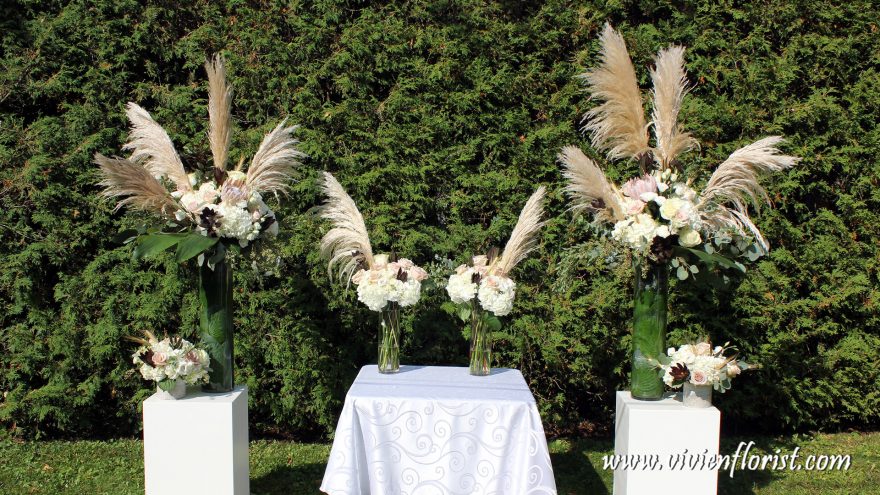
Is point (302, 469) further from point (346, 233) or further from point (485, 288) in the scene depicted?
point (485, 288)

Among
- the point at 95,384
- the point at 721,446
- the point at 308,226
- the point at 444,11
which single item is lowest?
the point at 721,446

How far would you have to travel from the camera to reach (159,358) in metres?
3.31

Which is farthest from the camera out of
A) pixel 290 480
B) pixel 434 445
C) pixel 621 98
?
pixel 290 480

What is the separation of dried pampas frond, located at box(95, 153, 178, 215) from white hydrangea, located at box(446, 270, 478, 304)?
4.50 ft

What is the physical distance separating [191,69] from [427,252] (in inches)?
75.0

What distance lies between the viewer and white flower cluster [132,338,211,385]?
3322 mm

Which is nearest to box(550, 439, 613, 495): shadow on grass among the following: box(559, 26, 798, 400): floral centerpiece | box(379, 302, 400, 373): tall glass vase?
box(559, 26, 798, 400): floral centerpiece

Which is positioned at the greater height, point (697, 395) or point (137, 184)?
point (137, 184)

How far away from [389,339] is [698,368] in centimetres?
148

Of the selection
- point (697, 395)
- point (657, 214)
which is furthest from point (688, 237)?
point (697, 395)

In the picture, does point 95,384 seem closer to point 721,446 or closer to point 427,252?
point 427,252

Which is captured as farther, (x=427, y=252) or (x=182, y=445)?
(x=427, y=252)

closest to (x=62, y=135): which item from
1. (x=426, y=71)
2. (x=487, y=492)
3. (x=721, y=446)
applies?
(x=426, y=71)

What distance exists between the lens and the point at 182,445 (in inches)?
132
